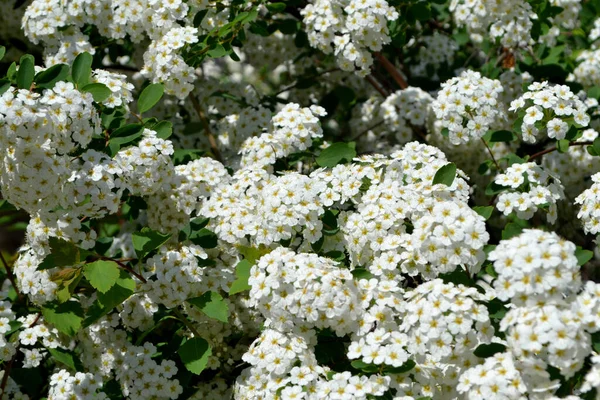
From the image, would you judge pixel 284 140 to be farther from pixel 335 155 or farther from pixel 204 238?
pixel 204 238

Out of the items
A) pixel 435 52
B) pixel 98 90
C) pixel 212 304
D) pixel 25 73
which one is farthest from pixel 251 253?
pixel 435 52

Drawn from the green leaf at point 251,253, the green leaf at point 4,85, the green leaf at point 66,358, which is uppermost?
the green leaf at point 4,85

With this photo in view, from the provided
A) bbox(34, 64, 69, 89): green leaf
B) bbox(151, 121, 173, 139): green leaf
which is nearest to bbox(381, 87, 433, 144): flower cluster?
bbox(151, 121, 173, 139): green leaf

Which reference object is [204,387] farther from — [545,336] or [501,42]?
[501,42]

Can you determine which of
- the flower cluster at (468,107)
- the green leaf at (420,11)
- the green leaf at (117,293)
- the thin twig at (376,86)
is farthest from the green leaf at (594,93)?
the green leaf at (117,293)

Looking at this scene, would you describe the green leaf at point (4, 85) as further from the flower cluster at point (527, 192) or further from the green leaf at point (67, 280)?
the flower cluster at point (527, 192)

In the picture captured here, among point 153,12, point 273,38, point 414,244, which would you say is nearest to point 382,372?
point 414,244

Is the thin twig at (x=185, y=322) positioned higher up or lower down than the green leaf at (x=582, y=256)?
lower down
